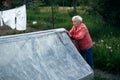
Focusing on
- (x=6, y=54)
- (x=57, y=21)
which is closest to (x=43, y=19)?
(x=57, y=21)

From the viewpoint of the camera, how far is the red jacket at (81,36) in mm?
8461

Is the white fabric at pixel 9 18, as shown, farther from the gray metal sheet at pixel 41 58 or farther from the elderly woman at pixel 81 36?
the gray metal sheet at pixel 41 58

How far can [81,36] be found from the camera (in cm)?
848

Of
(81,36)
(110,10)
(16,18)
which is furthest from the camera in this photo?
(110,10)

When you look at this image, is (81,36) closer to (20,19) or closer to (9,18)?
(20,19)

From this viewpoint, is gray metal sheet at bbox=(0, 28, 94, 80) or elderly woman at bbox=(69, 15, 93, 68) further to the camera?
elderly woman at bbox=(69, 15, 93, 68)

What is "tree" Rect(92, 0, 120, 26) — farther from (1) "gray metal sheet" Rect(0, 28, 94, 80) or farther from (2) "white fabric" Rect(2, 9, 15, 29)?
(1) "gray metal sheet" Rect(0, 28, 94, 80)

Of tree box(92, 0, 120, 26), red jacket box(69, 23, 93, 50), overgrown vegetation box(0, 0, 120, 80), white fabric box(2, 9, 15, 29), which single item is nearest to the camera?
red jacket box(69, 23, 93, 50)

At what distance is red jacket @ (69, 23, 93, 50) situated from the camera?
27.8ft

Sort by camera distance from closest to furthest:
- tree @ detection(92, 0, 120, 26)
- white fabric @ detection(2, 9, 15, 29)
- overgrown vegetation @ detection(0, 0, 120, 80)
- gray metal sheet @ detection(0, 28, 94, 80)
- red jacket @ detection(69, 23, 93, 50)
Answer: gray metal sheet @ detection(0, 28, 94, 80) < red jacket @ detection(69, 23, 93, 50) < overgrown vegetation @ detection(0, 0, 120, 80) < white fabric @ detection(2, 9, 15, 29) < tree @ detection(92, 0, 120, 26)

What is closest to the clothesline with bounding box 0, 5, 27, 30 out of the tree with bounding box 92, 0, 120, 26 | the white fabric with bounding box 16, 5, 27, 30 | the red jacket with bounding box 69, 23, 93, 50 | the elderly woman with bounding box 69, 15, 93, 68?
the white fabric with bounding box 16, 5, 27, 30

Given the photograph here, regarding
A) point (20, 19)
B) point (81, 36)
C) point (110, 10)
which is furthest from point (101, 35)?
point (81, 36)

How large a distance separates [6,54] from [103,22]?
36.7ft

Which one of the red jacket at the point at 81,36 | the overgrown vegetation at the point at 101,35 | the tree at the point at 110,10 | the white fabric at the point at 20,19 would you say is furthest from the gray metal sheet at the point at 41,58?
the tree at the point at 110,10
